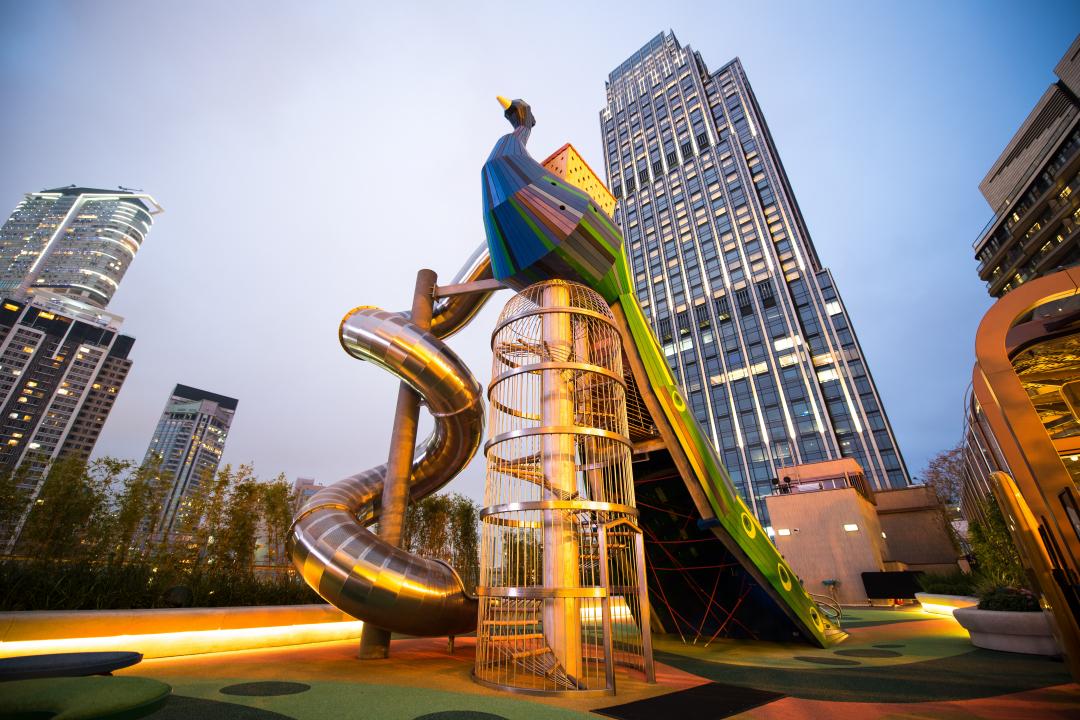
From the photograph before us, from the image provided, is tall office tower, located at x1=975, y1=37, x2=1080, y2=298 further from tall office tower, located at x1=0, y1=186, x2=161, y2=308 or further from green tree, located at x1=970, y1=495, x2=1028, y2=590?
tall office tower, located at x1=0, y1=186, x2=161, y2=308

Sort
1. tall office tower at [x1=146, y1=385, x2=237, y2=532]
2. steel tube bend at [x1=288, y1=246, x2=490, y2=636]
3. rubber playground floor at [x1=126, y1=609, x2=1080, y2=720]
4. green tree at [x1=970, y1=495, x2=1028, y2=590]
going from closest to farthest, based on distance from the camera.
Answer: rubber playground floor at [x1=126, y1=609, x2=1080, y2=720]
steel tube bend at [x1=288, y1=246, x2=490, y2=636]
green tree at [x1=970, y1=495, x2=1028, y2=590]
tall office tower at [x1=146, y1=385, x2=237, y2=532]

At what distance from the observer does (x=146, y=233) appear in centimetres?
13450

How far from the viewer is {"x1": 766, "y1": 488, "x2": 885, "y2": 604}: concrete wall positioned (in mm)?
20859

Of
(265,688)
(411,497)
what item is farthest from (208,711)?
(411,497)

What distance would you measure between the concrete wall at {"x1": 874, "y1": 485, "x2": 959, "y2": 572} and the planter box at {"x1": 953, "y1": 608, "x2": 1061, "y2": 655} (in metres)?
24.0

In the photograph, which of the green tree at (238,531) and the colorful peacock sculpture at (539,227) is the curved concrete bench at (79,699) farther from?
the green tree at (238,531)

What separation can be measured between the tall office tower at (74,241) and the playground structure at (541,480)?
148609 millimetres

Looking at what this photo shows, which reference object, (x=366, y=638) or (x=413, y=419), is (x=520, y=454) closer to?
(x=413, y=419)

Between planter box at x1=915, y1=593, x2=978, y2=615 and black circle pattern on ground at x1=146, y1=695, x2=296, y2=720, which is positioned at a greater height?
planter box at x1=915, y1=593, x2=978, y2=615

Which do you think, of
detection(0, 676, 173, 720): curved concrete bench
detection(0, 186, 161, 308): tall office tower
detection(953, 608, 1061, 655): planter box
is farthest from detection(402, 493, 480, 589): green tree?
detection(0, 186, 161, 308): tall office tower

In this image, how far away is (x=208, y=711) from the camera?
388 cm

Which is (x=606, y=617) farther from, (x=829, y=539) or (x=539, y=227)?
(x=829, y=539)

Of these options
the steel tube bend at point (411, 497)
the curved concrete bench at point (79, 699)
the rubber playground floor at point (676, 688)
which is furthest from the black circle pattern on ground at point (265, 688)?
the curved concrete bench at point (79, 699)

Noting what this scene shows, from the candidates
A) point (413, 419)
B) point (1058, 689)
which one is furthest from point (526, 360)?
point (1058, 689)
